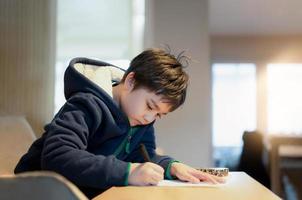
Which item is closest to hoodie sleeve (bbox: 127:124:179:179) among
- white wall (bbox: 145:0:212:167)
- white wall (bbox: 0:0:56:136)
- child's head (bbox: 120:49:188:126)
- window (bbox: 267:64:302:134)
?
child's head (bbox: 120:49:188:126)

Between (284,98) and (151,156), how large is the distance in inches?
191

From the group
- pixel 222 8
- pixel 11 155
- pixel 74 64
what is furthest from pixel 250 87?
pixel 74 64

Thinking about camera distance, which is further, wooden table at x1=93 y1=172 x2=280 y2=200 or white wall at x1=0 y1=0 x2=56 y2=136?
white wall at x1=0 y1=0 x2=56 y2=136

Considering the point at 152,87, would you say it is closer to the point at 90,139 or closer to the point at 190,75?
the point at 90,139

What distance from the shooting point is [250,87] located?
18.2ft

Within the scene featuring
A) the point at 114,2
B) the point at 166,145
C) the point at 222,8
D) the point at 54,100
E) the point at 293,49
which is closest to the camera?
the point at 166,145

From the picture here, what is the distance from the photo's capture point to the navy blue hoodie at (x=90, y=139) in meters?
0.73

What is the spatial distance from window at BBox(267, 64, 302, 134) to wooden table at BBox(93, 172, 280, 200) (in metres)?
4.90

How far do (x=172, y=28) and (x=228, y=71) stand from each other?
3321 mm

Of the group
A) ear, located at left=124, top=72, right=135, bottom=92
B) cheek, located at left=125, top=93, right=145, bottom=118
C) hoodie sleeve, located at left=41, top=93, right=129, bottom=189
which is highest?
ear, located at left=124, top=72, right=135, bottom=92

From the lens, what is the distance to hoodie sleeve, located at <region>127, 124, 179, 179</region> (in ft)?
3.20

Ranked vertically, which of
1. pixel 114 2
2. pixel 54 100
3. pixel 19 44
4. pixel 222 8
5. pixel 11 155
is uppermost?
pixel 222 8

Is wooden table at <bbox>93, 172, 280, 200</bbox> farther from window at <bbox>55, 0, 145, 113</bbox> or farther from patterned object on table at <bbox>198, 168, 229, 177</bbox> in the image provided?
window at <bbox>55, 0, 145, 113</bbox>

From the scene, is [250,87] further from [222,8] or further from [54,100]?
[54,100]
